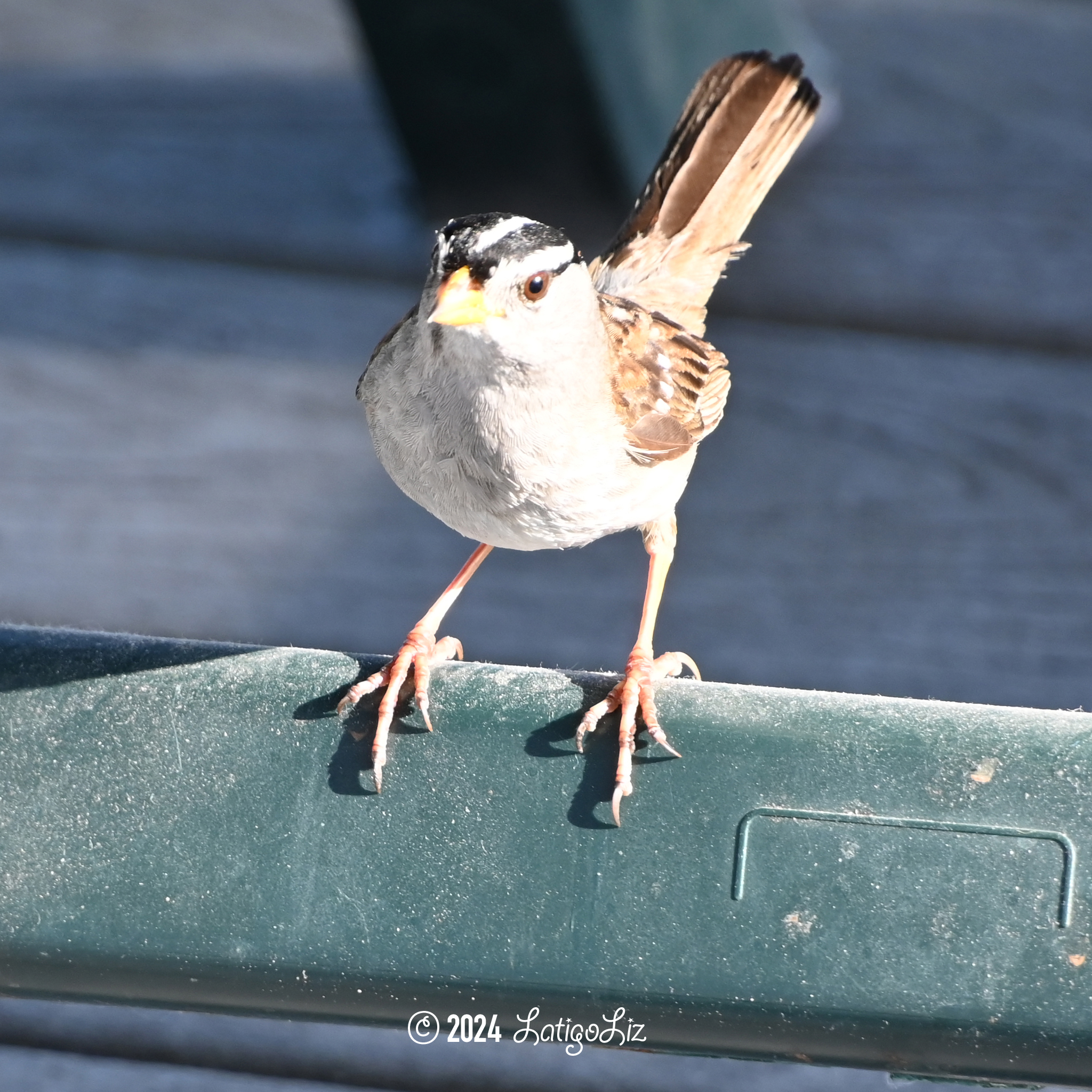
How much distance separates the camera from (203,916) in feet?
4.46

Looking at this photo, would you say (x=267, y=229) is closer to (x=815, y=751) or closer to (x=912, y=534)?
(x=912, y=534)

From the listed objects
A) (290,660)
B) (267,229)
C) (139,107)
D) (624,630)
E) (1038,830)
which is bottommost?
(624,630)

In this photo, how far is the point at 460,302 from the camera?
156cm

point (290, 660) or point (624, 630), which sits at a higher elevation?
point (290, 660)

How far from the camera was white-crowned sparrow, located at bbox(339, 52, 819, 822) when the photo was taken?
5.17 ft

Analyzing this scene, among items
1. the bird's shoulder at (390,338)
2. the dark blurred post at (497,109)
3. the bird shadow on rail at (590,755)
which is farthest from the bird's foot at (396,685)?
the dark blurred post at (497,109)

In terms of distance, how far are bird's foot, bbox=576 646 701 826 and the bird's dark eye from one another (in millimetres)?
424

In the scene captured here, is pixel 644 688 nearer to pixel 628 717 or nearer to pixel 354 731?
pixel 628 717

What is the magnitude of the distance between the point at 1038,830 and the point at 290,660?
0.73 metres

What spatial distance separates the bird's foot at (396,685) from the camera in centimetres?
143

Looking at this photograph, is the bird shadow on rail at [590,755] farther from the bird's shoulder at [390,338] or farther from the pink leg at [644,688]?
the bird's shoulder at [390,338]

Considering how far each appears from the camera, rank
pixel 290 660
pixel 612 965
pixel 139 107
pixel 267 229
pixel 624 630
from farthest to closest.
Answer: pixel 139 107, pixel 267 229, pixel 624 630, pixel 290 660, pixel 612 965

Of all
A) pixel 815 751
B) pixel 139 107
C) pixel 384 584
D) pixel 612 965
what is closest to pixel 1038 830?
pixel 815 751

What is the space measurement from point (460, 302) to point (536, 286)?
0.13 m
